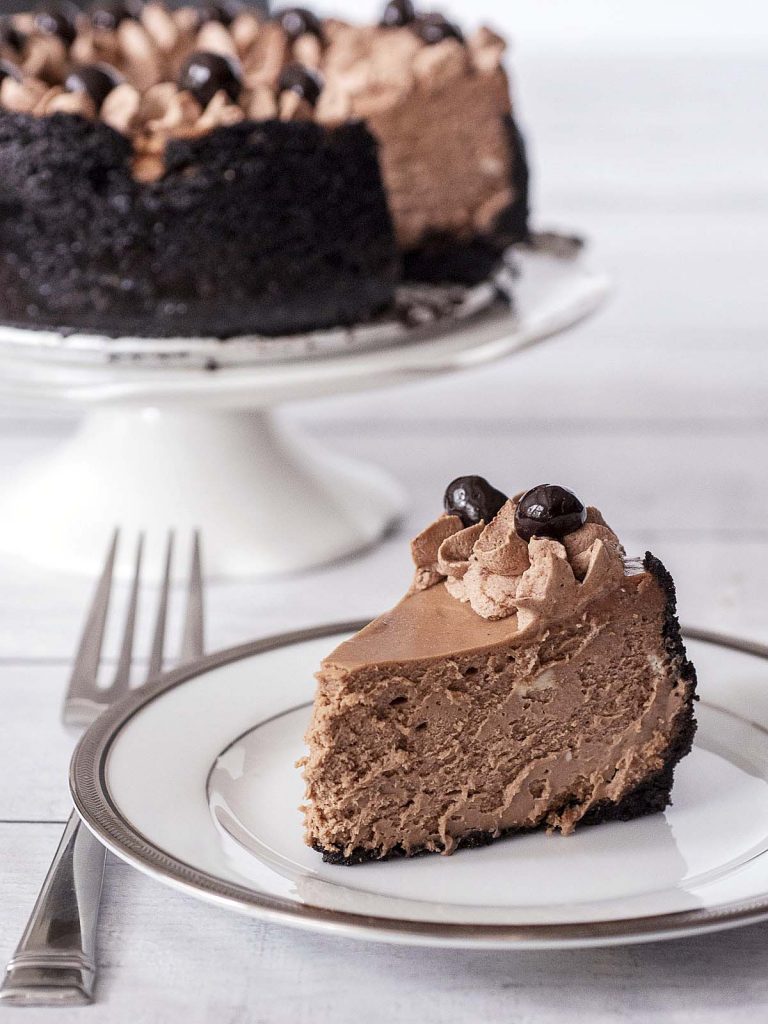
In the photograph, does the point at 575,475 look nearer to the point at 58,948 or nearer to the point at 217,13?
the point at 217,13

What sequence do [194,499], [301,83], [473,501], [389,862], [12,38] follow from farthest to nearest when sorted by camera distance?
[12,38] < [194,499] < [301,83] < [473,501] < [389,862]

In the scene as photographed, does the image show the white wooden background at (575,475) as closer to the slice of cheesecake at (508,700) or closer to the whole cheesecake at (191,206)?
the slice of cheesecake at (508,700)

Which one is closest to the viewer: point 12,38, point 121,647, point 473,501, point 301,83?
point 473,501

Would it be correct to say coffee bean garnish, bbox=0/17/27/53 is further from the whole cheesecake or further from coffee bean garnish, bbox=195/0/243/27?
coffee bean garnish, bbox=195/0/243/27

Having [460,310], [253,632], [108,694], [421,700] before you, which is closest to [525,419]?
[460,310]

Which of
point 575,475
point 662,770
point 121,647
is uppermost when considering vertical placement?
point 662,770

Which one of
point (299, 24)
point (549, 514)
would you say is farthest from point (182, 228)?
point (549, 514)

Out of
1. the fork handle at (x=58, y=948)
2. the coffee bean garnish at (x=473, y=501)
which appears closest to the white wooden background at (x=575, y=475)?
the fork handle at (x=58, y=948)
